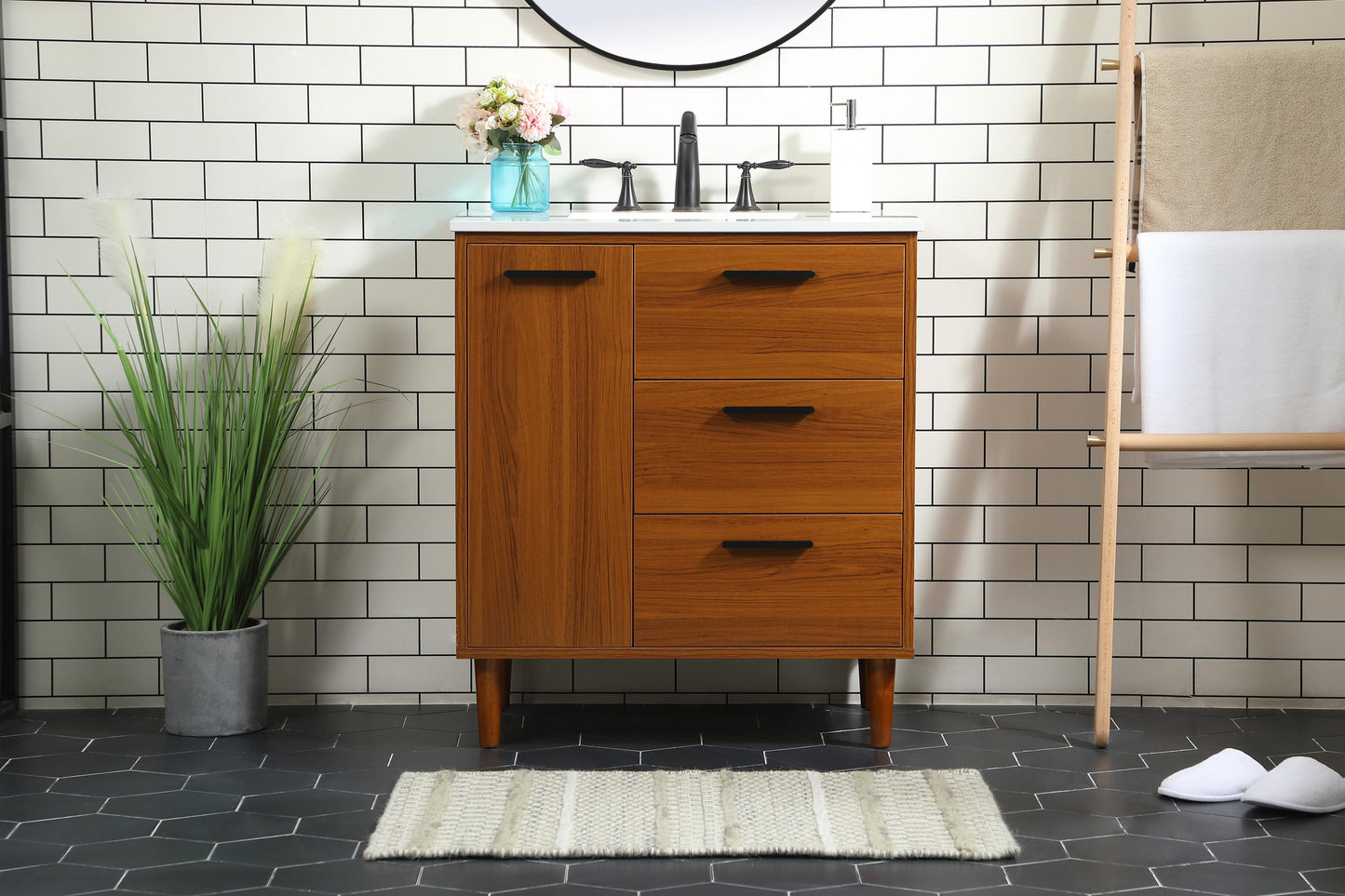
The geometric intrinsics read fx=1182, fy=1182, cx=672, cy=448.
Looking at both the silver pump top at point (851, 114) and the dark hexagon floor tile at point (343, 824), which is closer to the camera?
the dark hexagon floor tile at point (343, 824)

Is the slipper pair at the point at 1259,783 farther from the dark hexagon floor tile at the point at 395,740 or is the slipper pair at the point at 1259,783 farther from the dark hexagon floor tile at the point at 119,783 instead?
the dark hexagon floor tile at the point at 119,783

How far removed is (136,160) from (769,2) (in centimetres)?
140

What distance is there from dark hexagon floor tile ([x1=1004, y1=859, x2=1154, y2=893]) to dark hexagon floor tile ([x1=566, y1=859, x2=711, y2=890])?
0.47 m

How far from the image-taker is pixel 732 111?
2559 millimetres

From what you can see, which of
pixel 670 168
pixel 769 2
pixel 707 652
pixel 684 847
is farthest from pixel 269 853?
pixel 769 2

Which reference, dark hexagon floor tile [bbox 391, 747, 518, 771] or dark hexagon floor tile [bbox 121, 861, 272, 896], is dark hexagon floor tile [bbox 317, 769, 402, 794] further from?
dark hexagon floor tile [bbox 121, 861, 272, 896]

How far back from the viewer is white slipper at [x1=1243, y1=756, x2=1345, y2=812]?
1996 millimetres

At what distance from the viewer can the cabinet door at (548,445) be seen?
2.18 m

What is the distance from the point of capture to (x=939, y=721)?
8.27 ft

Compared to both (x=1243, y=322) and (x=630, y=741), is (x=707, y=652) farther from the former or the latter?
(x=1243, y=322)

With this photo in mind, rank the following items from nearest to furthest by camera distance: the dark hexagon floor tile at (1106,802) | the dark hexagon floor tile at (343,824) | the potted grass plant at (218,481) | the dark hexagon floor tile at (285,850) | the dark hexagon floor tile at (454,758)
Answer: the dark hexagon floor tile at (285,850) < the dark hexagon floor tile at (343,824) < the dark hexagon floor tile at (1106,802) < the dark hexagon floor tile at (454,758) < the potted grass plant at (218,481)

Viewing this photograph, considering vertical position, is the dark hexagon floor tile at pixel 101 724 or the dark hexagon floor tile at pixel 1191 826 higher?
the dark hexagon floor tile at pixel 101 724

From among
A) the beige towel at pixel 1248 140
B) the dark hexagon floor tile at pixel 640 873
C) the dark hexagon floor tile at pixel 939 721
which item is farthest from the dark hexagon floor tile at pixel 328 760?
the beige towel at pixel 1248 140

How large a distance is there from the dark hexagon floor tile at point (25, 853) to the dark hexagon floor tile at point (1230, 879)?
1683mm
